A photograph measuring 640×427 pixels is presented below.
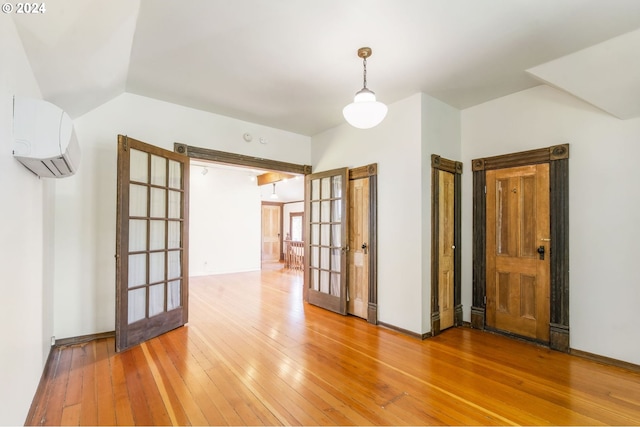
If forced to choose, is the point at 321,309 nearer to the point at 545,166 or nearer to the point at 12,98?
the point at 545,166

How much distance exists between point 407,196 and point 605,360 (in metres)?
2.43

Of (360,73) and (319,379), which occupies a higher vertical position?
(360,73)

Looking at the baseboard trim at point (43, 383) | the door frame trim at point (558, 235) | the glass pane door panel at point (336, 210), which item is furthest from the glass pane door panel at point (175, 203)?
the door frame trim at point (558, 235)

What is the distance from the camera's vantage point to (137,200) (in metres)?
3.16

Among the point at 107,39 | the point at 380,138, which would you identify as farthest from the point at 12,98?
the point at 380,138

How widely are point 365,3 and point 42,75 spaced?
7.92ft

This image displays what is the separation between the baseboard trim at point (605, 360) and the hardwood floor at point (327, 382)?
7 cm

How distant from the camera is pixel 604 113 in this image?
283cm

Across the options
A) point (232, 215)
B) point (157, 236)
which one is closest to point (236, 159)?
point (157, 236)

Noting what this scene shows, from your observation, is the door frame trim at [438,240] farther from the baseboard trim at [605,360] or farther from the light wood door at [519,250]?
the baseboard trim at [605,360]

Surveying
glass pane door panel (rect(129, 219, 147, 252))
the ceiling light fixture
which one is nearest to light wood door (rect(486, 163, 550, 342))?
the ceiling light fixture

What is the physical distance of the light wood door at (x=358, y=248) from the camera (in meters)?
4.02

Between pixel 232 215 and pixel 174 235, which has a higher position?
pixel 232 215

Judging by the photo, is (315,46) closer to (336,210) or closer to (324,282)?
(336,210)
